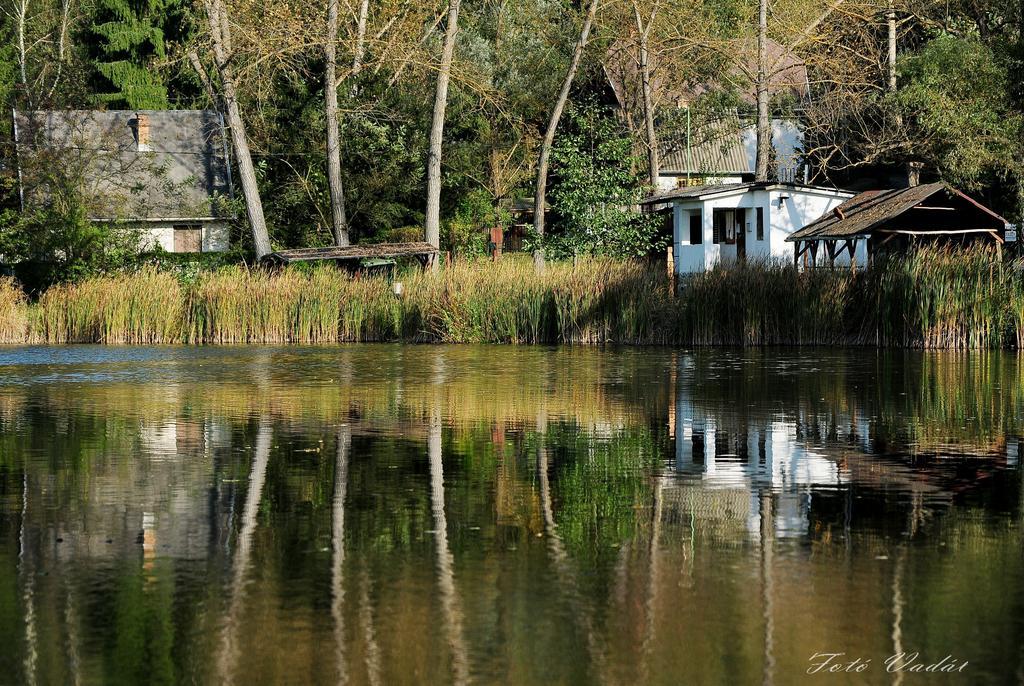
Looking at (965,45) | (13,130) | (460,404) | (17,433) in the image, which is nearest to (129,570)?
(17,433)

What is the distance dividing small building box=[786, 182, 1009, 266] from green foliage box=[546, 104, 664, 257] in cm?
622

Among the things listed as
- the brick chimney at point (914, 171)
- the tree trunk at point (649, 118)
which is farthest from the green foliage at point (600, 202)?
the brick chimney at point (914, 171)

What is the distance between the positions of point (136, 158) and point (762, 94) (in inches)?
881

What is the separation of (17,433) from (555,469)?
A: 546cm

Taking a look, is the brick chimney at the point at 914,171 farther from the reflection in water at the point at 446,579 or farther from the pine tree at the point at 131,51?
the reflection in water at the point at 446,579

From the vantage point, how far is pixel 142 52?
67688mm

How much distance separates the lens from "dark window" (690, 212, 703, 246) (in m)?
50.4

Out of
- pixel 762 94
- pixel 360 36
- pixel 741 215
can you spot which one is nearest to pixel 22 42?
pixel 360 36

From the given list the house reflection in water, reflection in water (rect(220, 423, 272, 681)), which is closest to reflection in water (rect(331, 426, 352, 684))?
reflection in water (rect(220, 423, 272, 681))

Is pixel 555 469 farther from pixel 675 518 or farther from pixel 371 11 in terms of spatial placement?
pixel 371 11

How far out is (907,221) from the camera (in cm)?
4231

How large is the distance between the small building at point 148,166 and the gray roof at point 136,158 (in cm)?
4

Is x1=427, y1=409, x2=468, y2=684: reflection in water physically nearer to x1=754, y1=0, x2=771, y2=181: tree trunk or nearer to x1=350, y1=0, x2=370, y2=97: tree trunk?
x1=350, y1=0, x2=370, y2=97: tree trunk

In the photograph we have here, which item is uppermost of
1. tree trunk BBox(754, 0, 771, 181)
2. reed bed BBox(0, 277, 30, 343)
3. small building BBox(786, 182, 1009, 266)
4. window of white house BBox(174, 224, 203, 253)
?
tree trunk BBox(754, 0, 771, 181)
